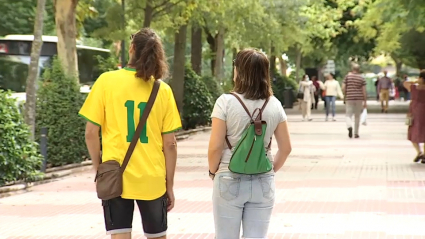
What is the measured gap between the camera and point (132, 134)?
4848 mm

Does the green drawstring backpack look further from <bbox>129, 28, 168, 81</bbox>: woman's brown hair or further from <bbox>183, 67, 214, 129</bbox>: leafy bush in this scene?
<bbox>183, 67, 214, 129</bbox>: leafy bush

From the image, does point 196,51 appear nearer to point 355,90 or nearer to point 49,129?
point 355,90

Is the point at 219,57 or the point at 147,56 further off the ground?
the point at 147,56

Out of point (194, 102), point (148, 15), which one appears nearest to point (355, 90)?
point (148, 15)

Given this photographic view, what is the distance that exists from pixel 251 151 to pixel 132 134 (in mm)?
657

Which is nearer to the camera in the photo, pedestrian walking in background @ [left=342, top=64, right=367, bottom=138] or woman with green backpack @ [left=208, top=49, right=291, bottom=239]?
woman with green backpack @ [left=208, top=49, right=291, bottom=239]

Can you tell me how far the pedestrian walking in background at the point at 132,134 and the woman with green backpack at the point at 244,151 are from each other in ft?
1.10

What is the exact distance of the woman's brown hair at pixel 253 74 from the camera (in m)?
5.04

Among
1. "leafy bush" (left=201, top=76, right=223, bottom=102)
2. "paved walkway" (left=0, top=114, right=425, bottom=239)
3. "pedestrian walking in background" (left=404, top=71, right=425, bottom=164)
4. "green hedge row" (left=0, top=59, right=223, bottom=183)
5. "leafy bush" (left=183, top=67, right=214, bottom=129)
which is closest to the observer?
"paved walkway" (left=0, top=114, right=425, bottom=239)

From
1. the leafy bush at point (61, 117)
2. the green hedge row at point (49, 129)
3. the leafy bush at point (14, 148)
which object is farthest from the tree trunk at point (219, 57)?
the leafy bush at point (14, 148)

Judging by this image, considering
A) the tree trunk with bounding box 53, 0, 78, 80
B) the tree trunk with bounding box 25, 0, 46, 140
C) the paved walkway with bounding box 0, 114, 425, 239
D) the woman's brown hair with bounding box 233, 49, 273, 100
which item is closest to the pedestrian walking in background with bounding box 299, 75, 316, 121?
the paved walkway with bounding box 0, 114, 425, 239

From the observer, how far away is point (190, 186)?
42.8 feet

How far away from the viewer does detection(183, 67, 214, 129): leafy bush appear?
87.7ft

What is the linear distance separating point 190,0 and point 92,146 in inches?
694
